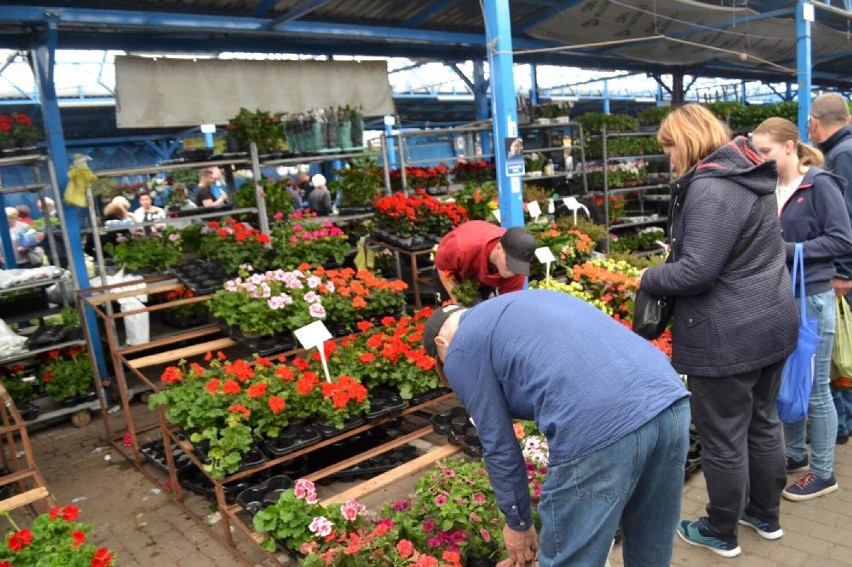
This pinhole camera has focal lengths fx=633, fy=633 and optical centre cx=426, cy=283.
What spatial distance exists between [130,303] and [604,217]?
5.86m

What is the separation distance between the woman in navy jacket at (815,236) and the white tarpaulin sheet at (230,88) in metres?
5.91

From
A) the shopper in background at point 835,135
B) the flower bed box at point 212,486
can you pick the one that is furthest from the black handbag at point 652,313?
the flower bed box at point 212,486

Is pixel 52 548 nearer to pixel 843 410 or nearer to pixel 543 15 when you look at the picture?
pixel 843 410

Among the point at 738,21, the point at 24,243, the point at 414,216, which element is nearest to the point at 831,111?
the point at 414,216

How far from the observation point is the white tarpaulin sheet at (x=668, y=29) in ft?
28.3

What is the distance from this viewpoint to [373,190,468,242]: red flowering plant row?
607 centimetres

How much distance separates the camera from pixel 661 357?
173cm

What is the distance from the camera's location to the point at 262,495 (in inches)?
130

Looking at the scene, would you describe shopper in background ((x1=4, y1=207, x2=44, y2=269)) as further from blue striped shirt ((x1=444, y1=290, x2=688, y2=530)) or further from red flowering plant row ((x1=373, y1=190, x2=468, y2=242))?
A: blue striped shirt ((x1=444, y1=290, x2=688, y2=530))

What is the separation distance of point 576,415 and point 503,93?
3.93 meters

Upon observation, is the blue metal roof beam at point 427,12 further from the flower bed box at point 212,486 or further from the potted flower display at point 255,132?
the flower bed box at point 212,486

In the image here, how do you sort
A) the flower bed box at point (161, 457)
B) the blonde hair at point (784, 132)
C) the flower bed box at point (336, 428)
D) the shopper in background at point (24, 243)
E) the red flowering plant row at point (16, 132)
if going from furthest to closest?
the shopper in background at point (24, 243)
the red flowering plant row at point (16, 132)
the flower bed box at point (161, 457)
the flower bed box at point (336, 428)
the blonde hair at point (784, 132)

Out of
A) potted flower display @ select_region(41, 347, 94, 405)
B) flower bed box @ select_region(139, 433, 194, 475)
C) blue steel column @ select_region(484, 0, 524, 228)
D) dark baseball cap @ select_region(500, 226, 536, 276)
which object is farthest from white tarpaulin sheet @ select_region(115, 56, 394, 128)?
dark baseball cap @ select_region(500, 226, 536, 276)

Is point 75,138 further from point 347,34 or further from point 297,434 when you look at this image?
point 297,434
